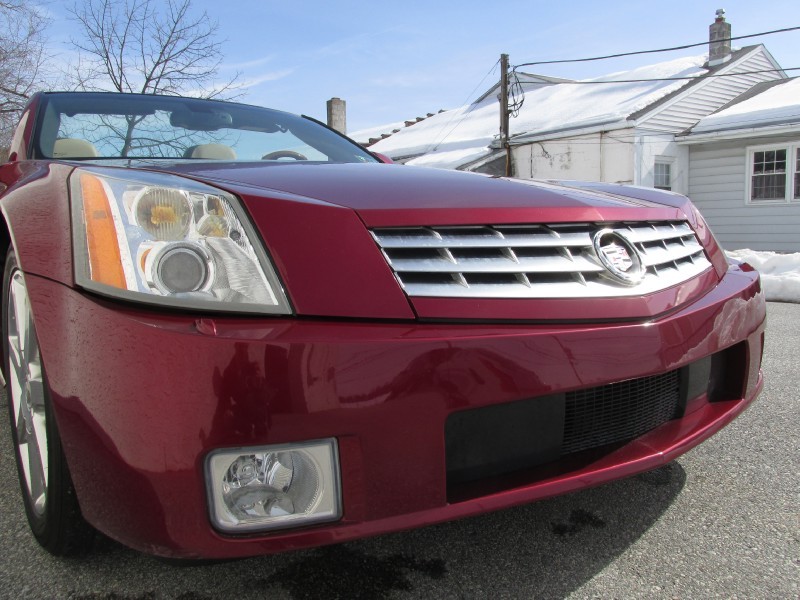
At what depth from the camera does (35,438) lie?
1.57 meters

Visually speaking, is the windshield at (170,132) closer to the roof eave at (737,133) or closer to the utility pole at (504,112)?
the roof eave at (737,133)

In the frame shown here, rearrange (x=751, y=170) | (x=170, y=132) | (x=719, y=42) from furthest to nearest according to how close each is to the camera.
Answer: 1. (x=719, y=42)
2. (x=751, y=170)
3. (x=170, y=132)

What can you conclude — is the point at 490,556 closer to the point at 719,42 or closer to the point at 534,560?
the point at 534,560

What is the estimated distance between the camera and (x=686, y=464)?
2.13 meters

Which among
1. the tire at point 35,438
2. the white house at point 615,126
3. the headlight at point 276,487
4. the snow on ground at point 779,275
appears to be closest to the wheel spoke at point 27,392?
the tire at point 35,438

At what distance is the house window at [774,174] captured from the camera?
12234 mm

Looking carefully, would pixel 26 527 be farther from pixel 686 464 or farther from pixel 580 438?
pixel 686 464

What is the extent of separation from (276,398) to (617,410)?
2.83 ft

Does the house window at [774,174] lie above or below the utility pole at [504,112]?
below

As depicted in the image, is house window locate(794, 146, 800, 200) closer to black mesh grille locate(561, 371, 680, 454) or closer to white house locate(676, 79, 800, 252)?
white house locate(676, 79, 800, 252)

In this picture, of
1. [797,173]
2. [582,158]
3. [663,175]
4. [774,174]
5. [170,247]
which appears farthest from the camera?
[582,158]

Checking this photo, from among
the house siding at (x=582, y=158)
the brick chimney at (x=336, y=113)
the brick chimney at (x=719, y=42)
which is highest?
the brick chimney at (x=719, y=42)

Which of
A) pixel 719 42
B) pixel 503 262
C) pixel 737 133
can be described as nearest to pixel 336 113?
pixel 503 262

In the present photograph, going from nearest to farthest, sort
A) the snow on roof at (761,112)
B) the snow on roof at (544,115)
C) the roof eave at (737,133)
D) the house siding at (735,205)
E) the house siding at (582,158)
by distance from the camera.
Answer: the roof eave at (737,133), the snow on roof at (761,112), the house siding at (735,205), the house siding at (582,158), the snow on roof at (544,115)
